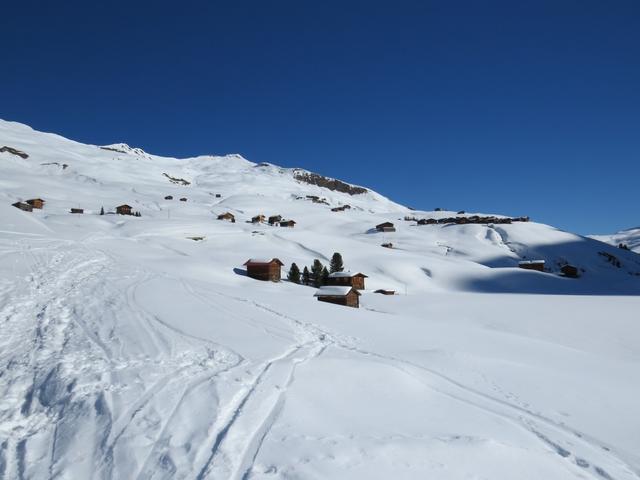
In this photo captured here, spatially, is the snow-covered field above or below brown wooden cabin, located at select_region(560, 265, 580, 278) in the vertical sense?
below

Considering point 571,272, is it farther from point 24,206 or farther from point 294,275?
point 24,206

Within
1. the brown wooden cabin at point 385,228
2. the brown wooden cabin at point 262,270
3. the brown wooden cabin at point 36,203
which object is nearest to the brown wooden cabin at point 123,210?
the brown wooden cabin at point 36,203

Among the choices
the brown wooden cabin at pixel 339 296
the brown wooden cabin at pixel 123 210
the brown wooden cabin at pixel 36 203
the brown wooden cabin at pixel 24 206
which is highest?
the brown wooden cabin at pixel 123 210

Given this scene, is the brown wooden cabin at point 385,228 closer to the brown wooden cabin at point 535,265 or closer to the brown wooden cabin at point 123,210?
the brown wooden cabin at point 535,265

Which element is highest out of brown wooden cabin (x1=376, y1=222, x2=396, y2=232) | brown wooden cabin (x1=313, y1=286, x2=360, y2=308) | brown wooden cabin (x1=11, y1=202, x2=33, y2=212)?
brown wooden cabin (x1=376, y1=222, x2=396, y2=232)

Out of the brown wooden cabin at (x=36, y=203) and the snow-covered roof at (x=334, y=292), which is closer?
the snow-covered roof at (x=334, y=292)

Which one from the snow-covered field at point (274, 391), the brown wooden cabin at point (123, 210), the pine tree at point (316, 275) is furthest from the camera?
the brown wooden cabin at point (123, 210)

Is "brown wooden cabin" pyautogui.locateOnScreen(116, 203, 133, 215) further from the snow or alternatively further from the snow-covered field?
the snow

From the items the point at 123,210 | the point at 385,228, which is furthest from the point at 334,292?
the point at 123,210

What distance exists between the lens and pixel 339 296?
1502 inches

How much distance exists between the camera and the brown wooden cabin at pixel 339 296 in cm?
3819

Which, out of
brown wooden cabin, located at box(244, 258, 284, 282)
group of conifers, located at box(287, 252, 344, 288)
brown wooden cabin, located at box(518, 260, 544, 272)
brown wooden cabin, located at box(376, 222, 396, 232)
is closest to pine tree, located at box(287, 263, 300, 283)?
group of conifers, located at box(287, 252, 344, 288)

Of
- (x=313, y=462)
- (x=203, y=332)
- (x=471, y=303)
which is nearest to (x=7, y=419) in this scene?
Answer: (x=313, y=462)

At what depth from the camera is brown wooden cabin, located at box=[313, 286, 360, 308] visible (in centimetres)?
3819
